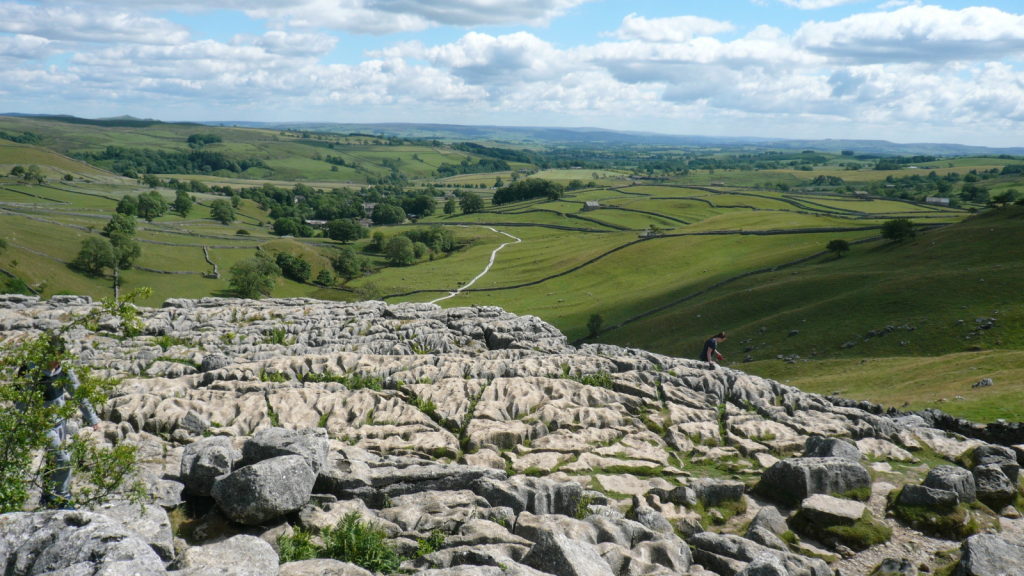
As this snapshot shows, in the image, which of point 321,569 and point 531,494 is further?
point 531,494

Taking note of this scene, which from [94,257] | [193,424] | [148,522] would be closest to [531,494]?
[148,522]

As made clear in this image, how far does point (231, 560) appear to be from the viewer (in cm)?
1384

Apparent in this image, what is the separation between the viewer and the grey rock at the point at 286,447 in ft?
66.7

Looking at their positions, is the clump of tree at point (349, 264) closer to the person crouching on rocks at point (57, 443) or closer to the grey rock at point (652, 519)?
the person crouching on rocks at point (57, 443)

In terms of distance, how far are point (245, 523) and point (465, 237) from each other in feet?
553

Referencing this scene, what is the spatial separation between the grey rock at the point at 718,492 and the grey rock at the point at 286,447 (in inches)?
630

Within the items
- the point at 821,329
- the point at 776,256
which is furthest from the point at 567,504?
the point at 776,256

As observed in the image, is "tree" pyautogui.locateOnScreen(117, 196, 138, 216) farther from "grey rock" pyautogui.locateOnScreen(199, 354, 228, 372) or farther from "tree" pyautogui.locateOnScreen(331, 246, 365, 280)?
"grey rock" pyautogui.locateOnScreen(199, 354, 228, 372)

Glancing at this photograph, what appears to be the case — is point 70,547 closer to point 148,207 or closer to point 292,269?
point 292,269

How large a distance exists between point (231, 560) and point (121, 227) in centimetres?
15510

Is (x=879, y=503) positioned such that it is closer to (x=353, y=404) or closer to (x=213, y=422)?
(x=353, y=404)

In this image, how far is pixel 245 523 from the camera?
18.1 metres

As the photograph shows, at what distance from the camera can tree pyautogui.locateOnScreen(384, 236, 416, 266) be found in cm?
16455

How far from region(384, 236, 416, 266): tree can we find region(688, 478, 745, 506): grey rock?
14439 cm
